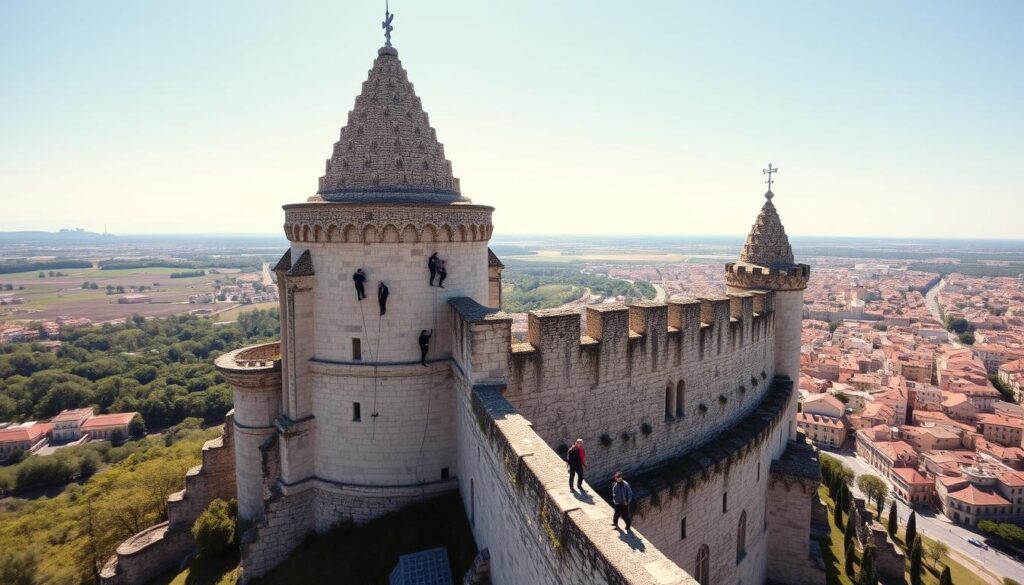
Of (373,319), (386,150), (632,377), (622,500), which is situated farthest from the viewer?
(632,377)

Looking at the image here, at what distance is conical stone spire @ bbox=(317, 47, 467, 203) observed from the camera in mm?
15734

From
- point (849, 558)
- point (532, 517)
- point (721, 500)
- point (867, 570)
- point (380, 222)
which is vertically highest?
point (380, 222)

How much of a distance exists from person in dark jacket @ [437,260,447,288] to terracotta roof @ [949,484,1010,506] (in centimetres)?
7536

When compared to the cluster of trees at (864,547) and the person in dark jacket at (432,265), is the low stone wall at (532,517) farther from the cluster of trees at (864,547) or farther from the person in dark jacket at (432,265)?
the cluster of trees at (864,547)

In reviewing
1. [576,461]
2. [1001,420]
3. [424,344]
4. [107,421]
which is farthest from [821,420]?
[107,421]

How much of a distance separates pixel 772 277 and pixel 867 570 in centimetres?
1672

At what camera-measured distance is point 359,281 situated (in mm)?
14977

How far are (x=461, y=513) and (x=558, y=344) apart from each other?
549cm

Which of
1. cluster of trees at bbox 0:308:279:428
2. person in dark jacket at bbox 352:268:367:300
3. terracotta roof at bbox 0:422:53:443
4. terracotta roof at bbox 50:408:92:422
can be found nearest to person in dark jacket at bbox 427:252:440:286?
person in dark jacket at bbox 352:268:367:300

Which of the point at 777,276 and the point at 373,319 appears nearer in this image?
the point at 373,319

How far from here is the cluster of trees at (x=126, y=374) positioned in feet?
265

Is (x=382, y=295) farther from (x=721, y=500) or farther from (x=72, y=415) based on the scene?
(x=72, y=415)

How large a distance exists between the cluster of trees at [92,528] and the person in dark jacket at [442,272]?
2218cm

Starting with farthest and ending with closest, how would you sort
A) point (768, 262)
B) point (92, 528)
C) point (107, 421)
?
point (107, 421) < point (92, 528) < point (768, 262)
